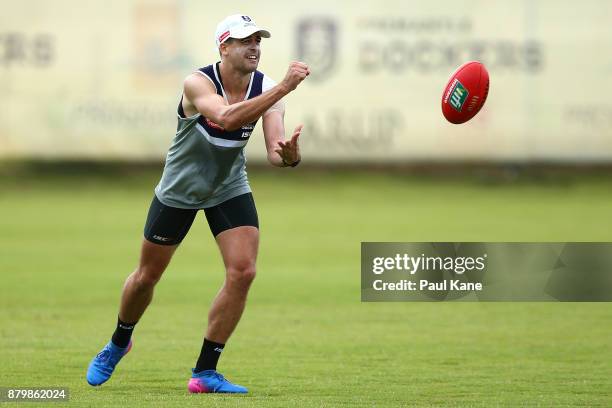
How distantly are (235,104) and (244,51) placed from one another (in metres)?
0.51

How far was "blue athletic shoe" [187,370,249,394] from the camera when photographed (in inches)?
341

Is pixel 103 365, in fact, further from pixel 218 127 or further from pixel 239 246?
pixel 218 127

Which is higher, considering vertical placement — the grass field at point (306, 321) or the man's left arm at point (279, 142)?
the man's left arm at point (279, 142)

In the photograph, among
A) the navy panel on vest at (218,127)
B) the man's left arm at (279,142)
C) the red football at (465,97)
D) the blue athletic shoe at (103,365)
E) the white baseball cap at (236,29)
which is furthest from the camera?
the red football at (465,97)

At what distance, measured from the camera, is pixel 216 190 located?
8922mm

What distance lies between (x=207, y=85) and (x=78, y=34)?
19636mm

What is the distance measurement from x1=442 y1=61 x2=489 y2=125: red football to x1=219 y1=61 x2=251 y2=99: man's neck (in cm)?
180

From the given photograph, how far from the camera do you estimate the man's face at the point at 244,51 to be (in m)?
8.67

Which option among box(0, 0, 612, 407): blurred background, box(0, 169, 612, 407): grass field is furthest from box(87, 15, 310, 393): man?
box(0, 0, 612, 407): blurred background

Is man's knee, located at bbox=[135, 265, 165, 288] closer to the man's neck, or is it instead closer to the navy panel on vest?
the navy panel on vest

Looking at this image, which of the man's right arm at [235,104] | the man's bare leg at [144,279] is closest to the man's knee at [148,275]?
the man's bare leg at [144,279]

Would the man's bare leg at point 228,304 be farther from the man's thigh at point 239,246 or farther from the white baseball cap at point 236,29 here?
the white baseball cap at point 236,29

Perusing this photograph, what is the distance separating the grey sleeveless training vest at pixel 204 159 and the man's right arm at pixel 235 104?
154mm

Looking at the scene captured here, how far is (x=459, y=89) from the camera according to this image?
9.91 metres
